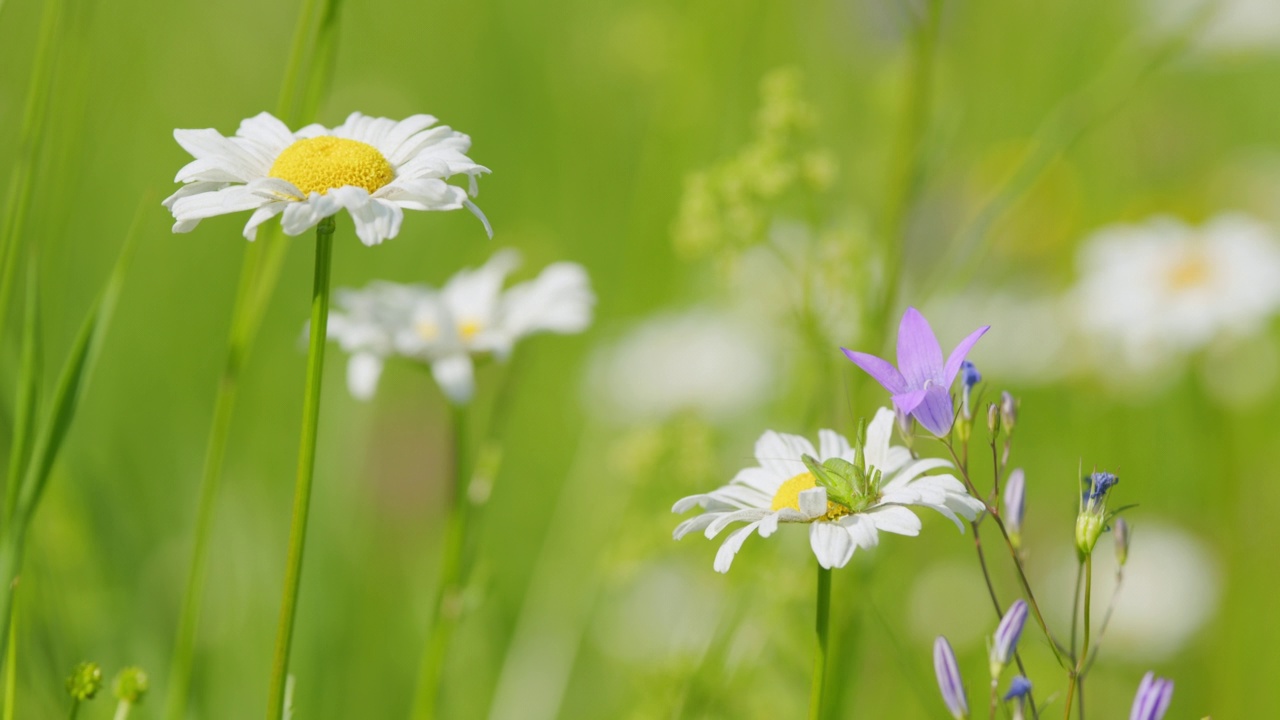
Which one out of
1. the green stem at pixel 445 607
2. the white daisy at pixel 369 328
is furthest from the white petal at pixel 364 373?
the green stem at pixel 445 607

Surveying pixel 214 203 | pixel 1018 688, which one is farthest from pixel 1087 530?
pixel 214 203

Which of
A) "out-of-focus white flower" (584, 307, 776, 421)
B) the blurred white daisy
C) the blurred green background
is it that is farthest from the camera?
"out-of-focus white flower" (584, 307, 776, 421)

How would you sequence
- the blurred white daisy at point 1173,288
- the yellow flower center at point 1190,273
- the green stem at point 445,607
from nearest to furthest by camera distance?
the green stem at point 445,607 < the blurred white daisy at point 1173,288 < the yellow flower center at point 1190,273

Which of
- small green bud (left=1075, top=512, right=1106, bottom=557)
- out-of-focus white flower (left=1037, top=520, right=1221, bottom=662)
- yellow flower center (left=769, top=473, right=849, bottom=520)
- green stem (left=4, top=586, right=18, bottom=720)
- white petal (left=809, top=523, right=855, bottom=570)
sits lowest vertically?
green stem (left=4, top=586, right=18, bottom=720)

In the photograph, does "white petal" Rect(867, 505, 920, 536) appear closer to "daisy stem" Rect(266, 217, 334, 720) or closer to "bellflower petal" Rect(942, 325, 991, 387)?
"bellflower petal" Rect(942, 325, 991, 387)

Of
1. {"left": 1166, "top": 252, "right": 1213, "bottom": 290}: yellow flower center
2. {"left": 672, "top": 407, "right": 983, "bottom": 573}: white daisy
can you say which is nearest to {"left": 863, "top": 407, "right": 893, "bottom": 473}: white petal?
{"left": 672, "top": 407, "right": 983, "bottom": 573}: white daisy

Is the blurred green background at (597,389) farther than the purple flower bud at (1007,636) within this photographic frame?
Yes

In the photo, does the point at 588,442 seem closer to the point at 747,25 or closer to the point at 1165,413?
the point at 1165,413

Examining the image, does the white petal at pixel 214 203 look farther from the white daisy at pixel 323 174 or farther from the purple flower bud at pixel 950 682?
the purple flower bud at pixel 950 682
